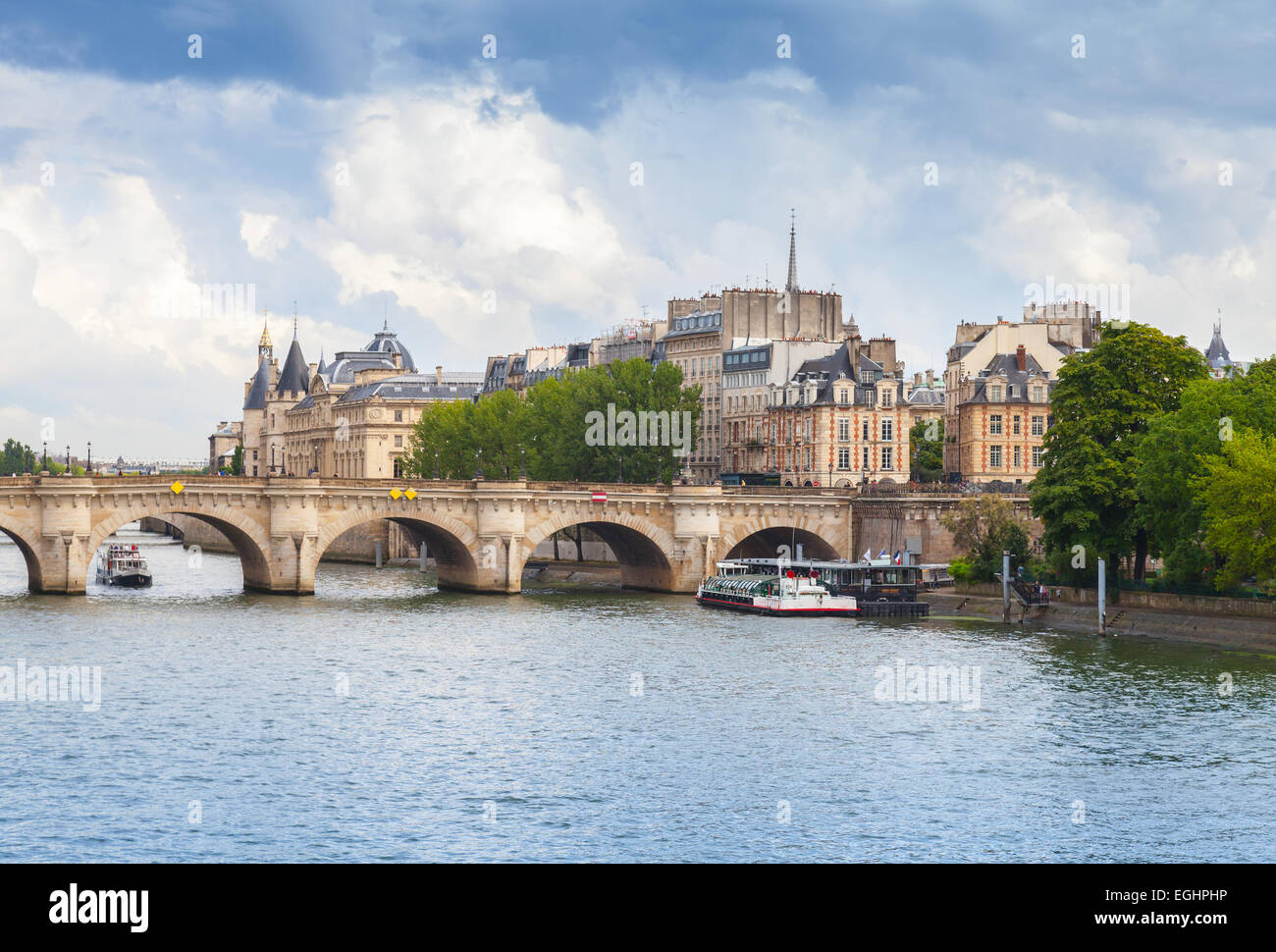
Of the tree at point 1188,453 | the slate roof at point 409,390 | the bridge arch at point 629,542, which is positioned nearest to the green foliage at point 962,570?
the tree at point 1188,453

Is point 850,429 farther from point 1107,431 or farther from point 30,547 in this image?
point 30,547

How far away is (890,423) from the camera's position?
399 ft

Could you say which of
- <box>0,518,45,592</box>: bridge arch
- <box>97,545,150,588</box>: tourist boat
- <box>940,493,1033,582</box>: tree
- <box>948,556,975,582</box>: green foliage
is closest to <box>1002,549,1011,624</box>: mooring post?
<box>940,493,1033,582</box>: tree

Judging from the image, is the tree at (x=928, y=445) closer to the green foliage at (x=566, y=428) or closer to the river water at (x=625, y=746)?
the green foliage at (x=566, y=428)

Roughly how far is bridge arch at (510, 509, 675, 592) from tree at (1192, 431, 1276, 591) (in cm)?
3776

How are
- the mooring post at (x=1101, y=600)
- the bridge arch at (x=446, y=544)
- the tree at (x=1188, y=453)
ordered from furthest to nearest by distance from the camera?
the bridge arch at (x=446, y=544) < the mooring post at (x=1101, y=600) < the tree at (x=1188, y=453)

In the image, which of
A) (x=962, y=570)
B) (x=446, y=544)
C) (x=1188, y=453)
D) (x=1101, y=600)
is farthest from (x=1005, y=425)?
(x=1188, y=453)

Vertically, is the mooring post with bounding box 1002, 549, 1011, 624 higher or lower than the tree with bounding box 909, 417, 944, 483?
lower

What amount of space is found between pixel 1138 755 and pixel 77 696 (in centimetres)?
3047

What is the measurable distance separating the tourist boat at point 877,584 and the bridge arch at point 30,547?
35892 millimetres

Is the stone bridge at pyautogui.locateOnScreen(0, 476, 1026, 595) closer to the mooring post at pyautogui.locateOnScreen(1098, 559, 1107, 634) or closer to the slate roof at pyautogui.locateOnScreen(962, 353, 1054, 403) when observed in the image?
the slate roof at pyautogui.locateOnScreen(962, 353, 1054, 403)

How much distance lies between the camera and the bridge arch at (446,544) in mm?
89750

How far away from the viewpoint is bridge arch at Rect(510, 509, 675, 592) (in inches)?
3718
